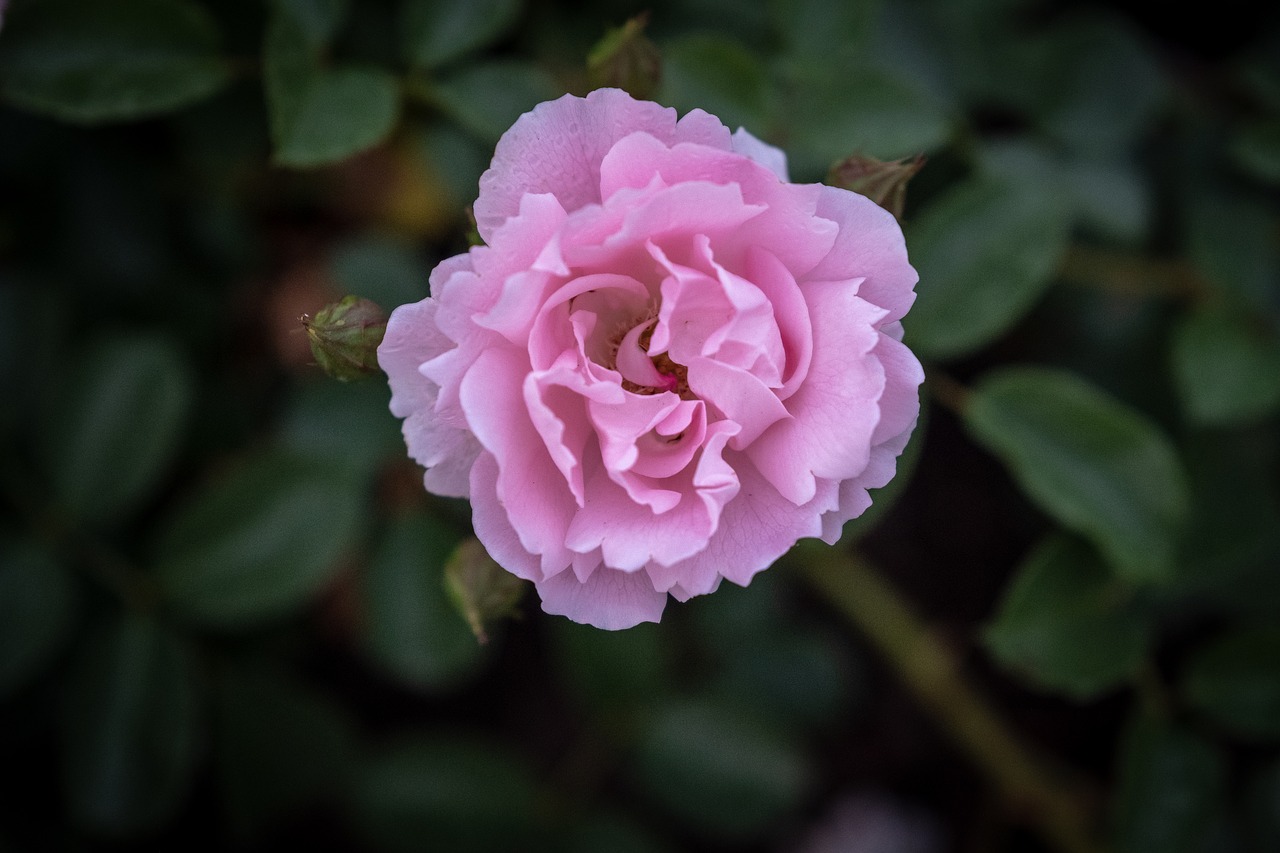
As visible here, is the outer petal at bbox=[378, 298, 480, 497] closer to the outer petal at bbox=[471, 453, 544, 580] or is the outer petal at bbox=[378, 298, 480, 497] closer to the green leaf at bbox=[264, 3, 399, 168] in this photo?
the outer petal at bbox=[471, 453, 544, 580]

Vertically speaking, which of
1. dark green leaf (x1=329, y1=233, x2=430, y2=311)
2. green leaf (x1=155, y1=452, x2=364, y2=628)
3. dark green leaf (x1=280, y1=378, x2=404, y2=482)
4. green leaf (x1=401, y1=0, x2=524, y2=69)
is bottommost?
green leaf (x1=155, y1=452, x2=364, y2=628)

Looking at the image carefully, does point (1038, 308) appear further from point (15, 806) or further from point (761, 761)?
point (15, 806)

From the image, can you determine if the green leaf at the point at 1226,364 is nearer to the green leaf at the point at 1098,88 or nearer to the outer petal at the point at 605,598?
the green leaf at the point at 1098,88

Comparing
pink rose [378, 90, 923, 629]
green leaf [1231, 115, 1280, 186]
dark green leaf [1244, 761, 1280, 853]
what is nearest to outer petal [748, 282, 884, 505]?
pink rose [378, 90, 923, 629]

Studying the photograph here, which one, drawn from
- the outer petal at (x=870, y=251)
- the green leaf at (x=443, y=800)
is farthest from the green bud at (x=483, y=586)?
the green leaf at (x=443, y=800)

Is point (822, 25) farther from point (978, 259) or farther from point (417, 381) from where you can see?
point (417, 381)

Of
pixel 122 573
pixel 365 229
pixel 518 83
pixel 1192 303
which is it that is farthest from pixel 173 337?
pixel 1192 303
